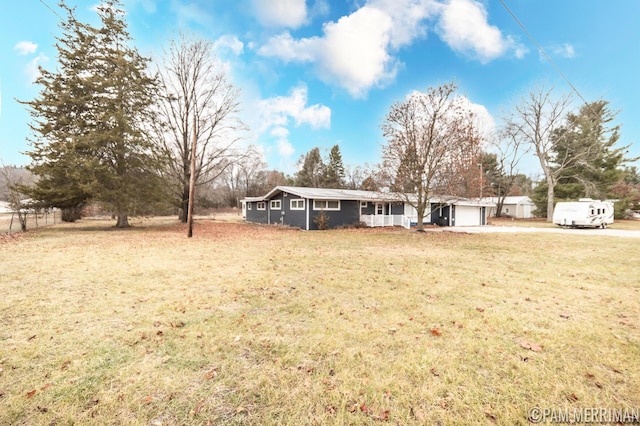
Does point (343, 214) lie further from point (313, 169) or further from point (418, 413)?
point (313, 169)

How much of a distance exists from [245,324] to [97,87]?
20.1 metres

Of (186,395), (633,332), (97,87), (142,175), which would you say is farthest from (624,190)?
(97,87)

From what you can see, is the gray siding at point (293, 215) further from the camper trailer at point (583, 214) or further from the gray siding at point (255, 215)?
the camper trailer at point (583, 214)

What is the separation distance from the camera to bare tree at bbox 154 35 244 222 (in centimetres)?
2328

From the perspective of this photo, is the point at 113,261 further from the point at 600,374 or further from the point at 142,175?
the point at 142,175

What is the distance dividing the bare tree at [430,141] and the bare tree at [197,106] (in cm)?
1519

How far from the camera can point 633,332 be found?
3715 mm

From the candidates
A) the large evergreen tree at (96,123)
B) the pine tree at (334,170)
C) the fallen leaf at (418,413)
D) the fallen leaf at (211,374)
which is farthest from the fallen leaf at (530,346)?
the pine tree at (334,170)

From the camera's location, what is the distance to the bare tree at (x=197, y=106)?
23.3 metres

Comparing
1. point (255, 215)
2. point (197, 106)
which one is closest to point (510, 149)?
point (255, 215)

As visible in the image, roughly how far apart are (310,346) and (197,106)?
87.4 ft

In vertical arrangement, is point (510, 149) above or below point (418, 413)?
above

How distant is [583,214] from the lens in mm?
20609
